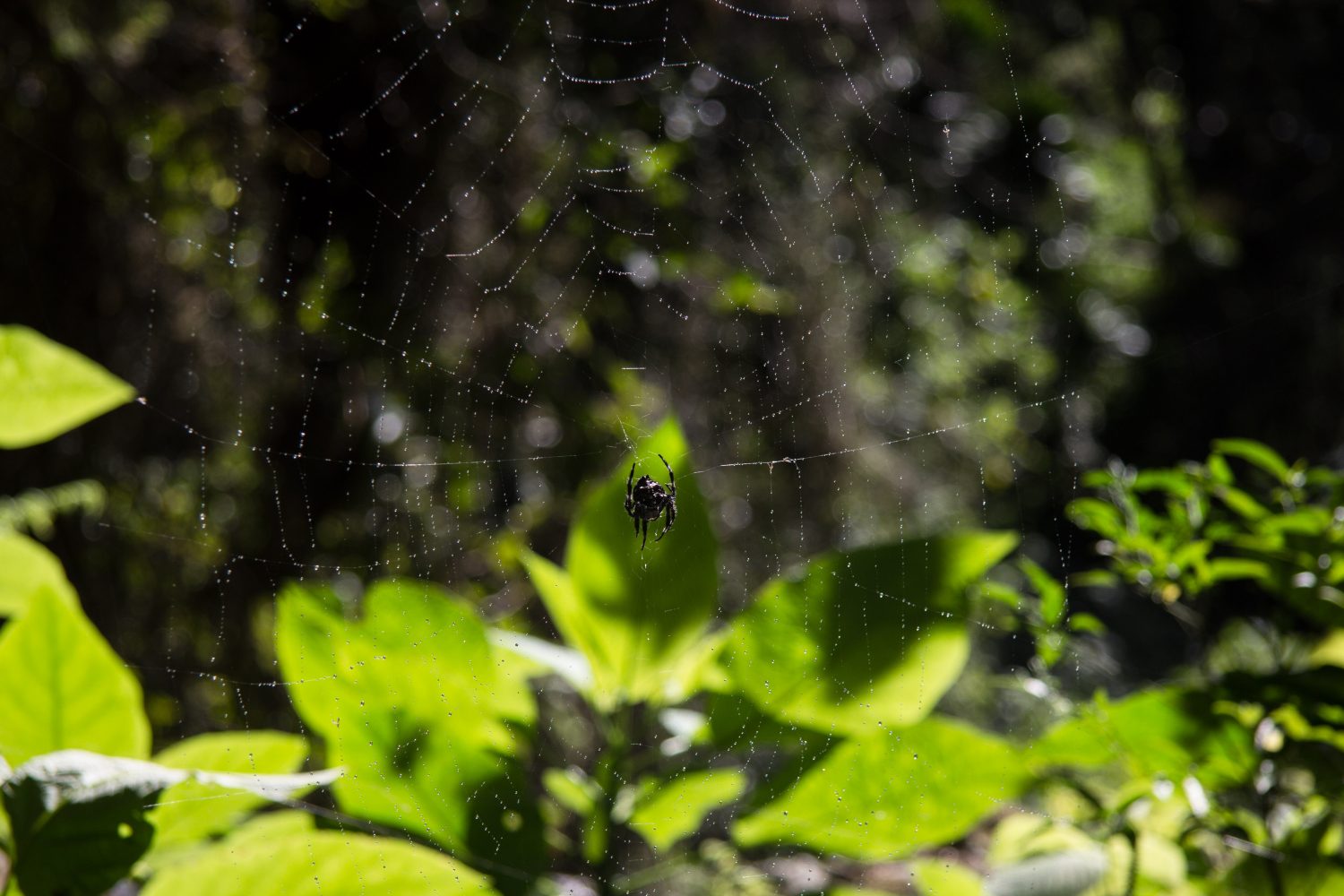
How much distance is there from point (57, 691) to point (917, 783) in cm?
41

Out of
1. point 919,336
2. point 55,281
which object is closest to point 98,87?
point 55,281

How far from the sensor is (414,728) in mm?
538

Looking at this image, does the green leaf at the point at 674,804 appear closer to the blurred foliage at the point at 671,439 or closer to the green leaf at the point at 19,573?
the blurred foliage at the point at 671,439

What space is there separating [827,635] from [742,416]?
1.15 meters

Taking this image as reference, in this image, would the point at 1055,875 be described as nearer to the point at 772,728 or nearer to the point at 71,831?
the point at 772,728

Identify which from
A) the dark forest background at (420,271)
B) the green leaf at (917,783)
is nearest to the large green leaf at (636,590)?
the green leaf at (917,783)

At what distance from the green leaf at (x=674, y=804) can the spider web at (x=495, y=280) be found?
75cm

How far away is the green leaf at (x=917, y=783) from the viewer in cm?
51

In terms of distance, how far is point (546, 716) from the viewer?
4.92ft

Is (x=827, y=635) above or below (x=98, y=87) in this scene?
below

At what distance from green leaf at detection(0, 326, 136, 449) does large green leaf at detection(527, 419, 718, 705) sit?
283mm

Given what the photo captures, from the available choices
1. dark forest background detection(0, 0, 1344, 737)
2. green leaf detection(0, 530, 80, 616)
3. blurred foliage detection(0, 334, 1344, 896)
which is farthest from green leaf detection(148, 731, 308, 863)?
dark forest background detection(0, 0, 1344, 737)

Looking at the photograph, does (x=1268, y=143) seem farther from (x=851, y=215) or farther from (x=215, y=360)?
(x=215, y=360)

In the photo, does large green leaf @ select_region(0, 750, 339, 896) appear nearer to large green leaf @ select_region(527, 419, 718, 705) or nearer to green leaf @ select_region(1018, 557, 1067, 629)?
large green leaf @ select_region(527, 419, 718, 705)
